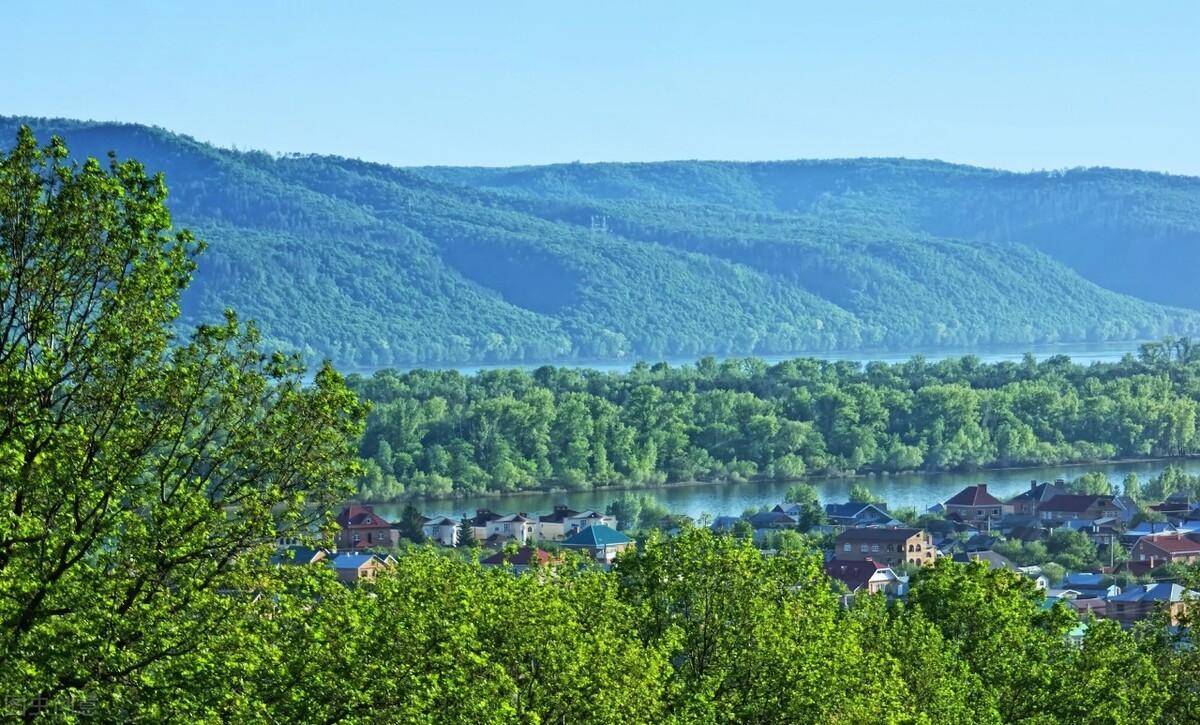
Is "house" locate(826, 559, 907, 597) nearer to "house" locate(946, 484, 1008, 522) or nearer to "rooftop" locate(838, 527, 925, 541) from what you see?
"rooftop" locate(838, 527, 925, 541)

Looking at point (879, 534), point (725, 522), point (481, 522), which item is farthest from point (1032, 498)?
point (481, 522)

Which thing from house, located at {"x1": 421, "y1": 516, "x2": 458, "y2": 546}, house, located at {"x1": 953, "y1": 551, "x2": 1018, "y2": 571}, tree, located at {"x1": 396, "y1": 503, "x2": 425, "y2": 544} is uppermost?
house, located at {"x1": 953, "y1": 551, "x2": 1018, "y2": 571}

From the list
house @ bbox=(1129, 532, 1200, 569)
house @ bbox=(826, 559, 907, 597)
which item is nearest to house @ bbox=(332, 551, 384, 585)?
house @ bbox=(826, 559, 907, 597)

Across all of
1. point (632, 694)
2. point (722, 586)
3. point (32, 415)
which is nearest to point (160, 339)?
point (32, 415)

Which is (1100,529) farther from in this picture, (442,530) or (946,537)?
(442,530)

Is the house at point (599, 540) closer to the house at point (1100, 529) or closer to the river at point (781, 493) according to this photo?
the river at point (781, 493)

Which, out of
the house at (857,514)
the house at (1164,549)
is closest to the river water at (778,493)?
the house at (857,514)
